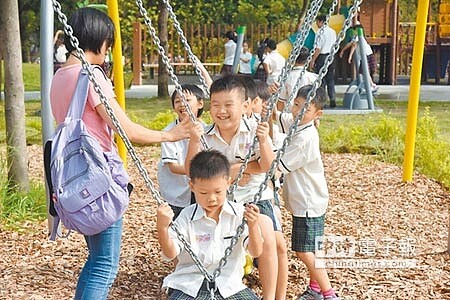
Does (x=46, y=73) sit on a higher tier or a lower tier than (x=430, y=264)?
higher

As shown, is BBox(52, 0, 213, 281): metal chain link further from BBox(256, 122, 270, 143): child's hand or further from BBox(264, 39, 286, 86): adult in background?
BBox(264, 39, 286, 86): adult in background

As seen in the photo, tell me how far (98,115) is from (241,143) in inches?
29.5

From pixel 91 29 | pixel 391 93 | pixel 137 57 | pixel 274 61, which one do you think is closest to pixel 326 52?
pixel 274 61

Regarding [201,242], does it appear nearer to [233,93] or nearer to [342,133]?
[233,93]

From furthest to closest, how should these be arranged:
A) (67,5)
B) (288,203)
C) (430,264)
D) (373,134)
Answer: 1. (67,5)
2. (373,134)
3. (430,264)
4. (288,203)

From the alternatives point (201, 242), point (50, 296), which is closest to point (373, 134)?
point (50, 296)

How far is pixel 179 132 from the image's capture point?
9.87 ft

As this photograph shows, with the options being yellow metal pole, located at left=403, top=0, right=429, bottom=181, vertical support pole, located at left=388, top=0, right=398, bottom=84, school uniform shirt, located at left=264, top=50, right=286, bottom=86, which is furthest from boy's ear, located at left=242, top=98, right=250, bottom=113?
vertical support pole, located at left=388, top=0, right=398, bottom=84

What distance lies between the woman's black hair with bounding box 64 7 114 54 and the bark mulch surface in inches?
59.1

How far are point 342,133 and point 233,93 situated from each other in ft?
17.9

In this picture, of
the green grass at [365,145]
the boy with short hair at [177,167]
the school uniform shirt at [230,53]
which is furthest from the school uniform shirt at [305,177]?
the school uniform shirt at [230,53]

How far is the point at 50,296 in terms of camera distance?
12.8 ft

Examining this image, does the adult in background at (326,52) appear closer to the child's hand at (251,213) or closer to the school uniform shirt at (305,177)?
the school uniform shirt at (305,177)

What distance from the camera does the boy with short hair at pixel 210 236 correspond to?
2.82 metres
